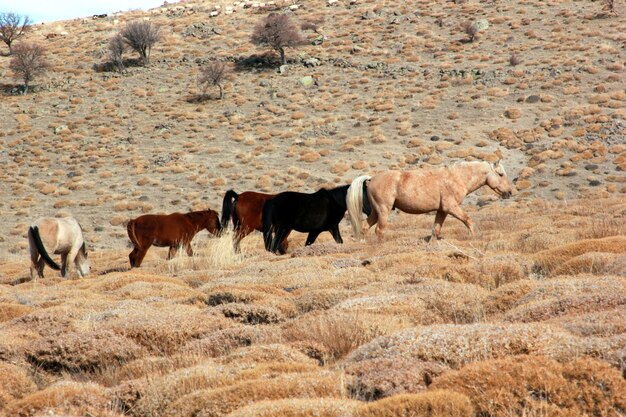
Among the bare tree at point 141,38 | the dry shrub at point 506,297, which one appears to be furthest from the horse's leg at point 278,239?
the bare tree at point 141,38

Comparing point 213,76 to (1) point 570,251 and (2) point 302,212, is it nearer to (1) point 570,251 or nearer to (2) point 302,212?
(2) point 302,212

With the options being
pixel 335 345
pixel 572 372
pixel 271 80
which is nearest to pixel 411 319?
pixel 335 345

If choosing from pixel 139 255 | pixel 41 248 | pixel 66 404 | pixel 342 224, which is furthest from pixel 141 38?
pixel 66 404

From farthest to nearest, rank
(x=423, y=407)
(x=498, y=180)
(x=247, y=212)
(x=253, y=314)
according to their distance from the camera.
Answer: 1. (x=247, y=212)
2. (x=498, y=180)
3. (x=253, y=314)
4. (x=423, y=407)

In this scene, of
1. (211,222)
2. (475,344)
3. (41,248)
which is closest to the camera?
(475,344)

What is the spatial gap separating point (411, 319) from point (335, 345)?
4.09 ft

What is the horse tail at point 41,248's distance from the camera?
55.7 feet

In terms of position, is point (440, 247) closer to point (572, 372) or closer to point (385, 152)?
point (572, 372)

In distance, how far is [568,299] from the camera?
746cm

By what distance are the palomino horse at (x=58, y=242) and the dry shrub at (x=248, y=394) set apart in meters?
13.6

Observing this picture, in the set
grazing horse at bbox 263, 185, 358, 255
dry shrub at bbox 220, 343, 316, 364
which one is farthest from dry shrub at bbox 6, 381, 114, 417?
grazing horse at bbox 263, 185, 358, 255

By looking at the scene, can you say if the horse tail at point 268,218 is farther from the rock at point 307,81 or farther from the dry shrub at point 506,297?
the rock at point 307,81

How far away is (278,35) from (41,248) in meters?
46.6

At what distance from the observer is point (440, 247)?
47.2 ft
